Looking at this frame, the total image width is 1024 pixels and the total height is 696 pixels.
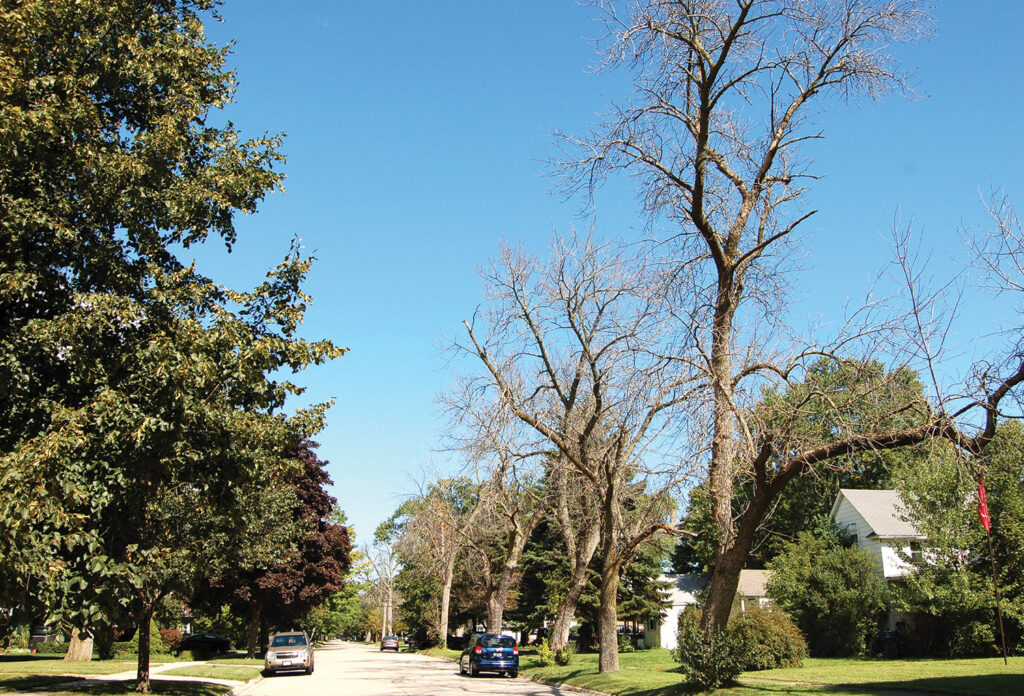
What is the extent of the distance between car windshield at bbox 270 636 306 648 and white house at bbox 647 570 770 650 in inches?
956

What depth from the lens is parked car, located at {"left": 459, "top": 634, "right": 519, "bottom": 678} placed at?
30.6m

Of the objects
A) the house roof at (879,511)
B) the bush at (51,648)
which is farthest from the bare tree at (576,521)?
the bush at (51,648)

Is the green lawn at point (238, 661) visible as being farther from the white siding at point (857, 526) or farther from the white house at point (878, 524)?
the white siding at point (857, 526)

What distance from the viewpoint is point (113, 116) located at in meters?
13.9

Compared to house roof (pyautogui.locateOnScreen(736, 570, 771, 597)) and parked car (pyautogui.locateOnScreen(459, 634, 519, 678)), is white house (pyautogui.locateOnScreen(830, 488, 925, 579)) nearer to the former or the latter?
house roof (pyautogui.locateOnScreen(736, 570, 771, 597))

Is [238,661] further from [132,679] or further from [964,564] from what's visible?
[964,564]

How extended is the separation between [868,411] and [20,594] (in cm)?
1313

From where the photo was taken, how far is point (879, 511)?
4038 cm

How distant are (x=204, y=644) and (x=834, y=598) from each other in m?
31.3

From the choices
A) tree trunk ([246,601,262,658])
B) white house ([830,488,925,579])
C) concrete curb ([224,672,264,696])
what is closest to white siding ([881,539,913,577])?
white house ([830,488,925,579])

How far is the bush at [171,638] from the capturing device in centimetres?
4453

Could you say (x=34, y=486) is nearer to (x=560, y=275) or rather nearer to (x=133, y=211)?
(x=133, y=211)

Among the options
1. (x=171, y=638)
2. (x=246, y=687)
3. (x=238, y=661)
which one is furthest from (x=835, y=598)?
(x=171, y=638)

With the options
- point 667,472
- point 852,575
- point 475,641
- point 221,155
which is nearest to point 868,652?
point 852,575
